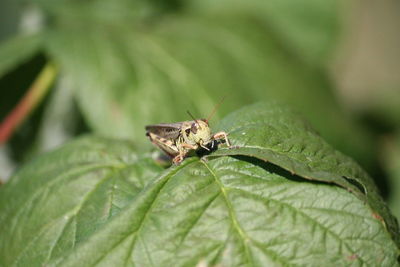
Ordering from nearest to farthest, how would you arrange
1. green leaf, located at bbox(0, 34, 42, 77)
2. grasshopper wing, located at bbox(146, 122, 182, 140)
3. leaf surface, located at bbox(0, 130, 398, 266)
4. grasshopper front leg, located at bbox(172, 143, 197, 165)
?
leaf surface, located at bbox(0, 130, 398, 266)
grasshopper front leg, located at bbox(172, 143, 197, 165)
grasshopper wing, located at bbox(146, 122, 182, 140)
green leaf, located at bbox(0, 34, 42, 77)

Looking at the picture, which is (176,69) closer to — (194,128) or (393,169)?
(194,128)

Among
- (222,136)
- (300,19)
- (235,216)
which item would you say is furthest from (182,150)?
(300,19)

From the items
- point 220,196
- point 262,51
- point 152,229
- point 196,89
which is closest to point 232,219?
point 220,196

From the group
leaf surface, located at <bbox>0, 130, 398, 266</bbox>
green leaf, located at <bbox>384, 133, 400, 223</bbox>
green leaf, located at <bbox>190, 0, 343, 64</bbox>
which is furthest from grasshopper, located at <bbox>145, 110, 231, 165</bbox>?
green leaf, located at <bbox>384, 133, 400, 223</bbox>

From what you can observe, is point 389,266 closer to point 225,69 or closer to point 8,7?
point 225,69

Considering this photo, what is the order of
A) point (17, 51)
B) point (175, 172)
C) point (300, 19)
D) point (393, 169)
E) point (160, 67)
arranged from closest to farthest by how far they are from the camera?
point (175, 172) < point (17, 51) < point (160, 67) < point (300, 19) < point (393, 169)

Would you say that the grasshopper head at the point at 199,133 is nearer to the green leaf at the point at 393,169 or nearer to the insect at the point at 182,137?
the insect at the point at 182,137

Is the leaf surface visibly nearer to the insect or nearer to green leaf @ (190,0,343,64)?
the insect
